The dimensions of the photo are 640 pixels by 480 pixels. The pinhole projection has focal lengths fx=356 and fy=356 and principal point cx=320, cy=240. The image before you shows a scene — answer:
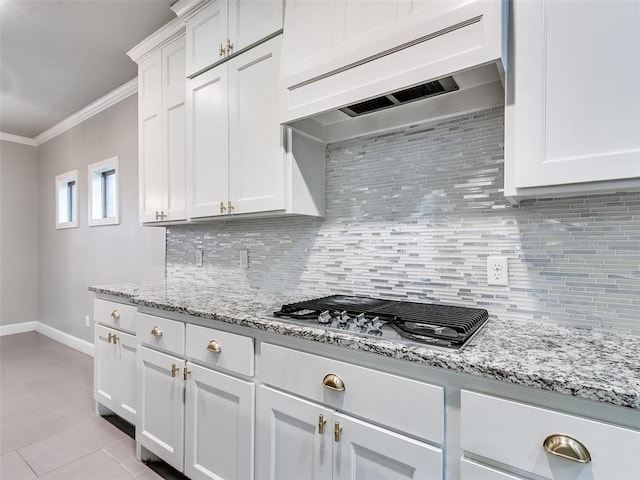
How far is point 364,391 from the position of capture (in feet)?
3.56

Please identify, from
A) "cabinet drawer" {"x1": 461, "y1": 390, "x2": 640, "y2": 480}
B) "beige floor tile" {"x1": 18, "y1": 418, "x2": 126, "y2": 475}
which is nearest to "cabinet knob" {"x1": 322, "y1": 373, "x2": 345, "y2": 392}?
"cabinet drawer" {"x1": 461, "y1": 390, "x2": 640, "y2": 480}

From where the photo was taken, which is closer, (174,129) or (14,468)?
(14,468)

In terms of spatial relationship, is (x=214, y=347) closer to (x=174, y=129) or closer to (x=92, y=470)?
(x=92, y=470)

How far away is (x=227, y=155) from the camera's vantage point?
1955 mm

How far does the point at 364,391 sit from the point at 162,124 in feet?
7.16

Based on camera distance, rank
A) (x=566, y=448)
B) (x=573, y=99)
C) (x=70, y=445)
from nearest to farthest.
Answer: (x=566, y=448) < (x=573, y=99) < (x=70, y=445)

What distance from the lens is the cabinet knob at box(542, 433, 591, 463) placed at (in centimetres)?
76

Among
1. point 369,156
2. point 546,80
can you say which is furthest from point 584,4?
point 369,156

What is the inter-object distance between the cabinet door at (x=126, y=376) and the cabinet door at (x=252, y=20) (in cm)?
179

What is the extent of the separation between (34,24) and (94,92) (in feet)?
3.86

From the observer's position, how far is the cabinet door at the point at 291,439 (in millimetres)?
1179

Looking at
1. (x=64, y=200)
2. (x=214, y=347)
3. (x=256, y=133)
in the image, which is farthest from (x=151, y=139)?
(x=64, y=200)

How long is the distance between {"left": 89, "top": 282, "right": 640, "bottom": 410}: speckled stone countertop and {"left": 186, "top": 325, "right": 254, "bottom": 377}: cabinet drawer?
0.26 ft

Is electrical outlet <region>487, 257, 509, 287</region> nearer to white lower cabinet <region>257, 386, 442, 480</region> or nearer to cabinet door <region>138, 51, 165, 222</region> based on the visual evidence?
white lower cabinet <region>257, 386, 442, 480</region>
